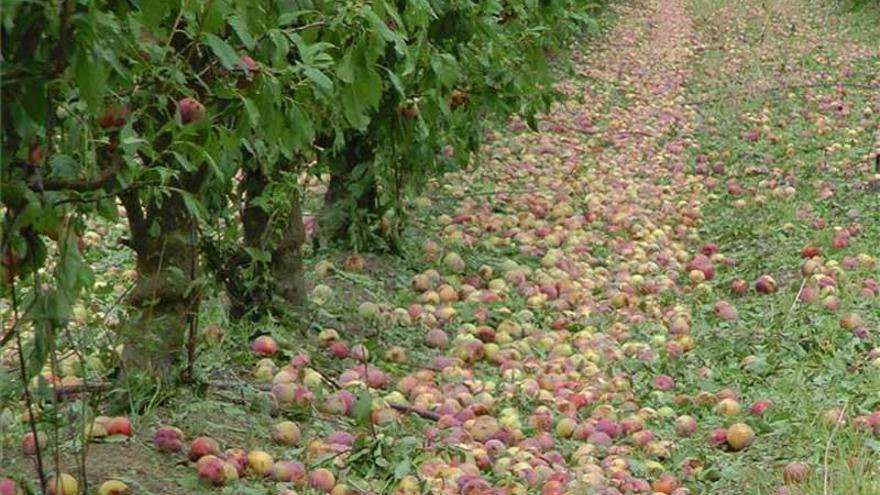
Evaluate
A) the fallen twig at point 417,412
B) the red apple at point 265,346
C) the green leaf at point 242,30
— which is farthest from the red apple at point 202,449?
the green leaf at point 242,30

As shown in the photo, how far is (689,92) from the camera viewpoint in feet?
36.5

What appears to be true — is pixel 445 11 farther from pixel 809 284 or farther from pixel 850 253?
pixel 850 253

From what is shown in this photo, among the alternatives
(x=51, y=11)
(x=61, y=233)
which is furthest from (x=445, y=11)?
(x=51, y=11)

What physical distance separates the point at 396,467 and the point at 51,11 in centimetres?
197

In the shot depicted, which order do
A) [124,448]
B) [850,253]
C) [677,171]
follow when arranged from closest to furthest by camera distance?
[124,448] → [850,253] → [677,171]

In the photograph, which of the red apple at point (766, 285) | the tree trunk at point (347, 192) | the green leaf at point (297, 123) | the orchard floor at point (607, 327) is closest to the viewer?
the green leaf at point (297, 123)

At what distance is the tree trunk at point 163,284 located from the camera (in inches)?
134

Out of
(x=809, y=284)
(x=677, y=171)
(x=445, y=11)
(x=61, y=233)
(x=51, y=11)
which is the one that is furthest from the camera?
(x=677, y=171)

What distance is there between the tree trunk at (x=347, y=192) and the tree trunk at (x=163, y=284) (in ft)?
5.59

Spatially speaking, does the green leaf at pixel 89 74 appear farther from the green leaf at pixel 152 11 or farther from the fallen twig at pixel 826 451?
the fallen twig at pixel 826 451

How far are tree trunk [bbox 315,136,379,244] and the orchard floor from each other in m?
0.17

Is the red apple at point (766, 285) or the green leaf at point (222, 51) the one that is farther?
the red apple at point (766, 285)

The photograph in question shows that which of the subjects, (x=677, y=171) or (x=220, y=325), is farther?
(x=677, y=171)

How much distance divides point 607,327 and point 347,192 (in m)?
1.21
